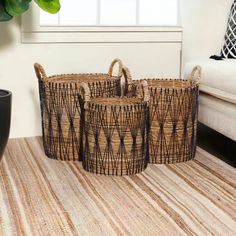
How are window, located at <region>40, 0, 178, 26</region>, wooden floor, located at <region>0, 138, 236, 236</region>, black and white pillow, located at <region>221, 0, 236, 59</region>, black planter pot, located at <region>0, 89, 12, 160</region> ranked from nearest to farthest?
1. wooden floor, located at <region>0, 138, 236, 236</region>
2. black planter pot, located at <region>0, 89, 12, 160</region>
3. black and white pillow, located at <region>221, 0, 236, 59</region>
4. window, located at <region>40, 0, 178, 26</region>

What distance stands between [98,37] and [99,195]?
1131 mm

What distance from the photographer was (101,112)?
79.4 inches

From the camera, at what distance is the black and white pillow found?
8.34ft

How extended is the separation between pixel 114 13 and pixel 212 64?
83 cm

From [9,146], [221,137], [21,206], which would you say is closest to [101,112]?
[21,206]

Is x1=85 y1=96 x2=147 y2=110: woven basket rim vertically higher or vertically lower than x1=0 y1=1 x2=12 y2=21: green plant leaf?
lower

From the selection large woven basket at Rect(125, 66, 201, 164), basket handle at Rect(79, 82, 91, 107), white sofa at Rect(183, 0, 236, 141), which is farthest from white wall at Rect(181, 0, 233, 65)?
basket handle at Rect(79, 82, 91, 107)

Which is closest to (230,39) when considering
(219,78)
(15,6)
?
(219,78)

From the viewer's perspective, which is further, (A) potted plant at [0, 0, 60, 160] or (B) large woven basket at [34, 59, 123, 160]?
(B) large woven basket at [34, 59, 123, 160]

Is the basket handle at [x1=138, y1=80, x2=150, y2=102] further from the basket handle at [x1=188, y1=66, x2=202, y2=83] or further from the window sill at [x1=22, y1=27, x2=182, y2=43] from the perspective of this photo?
the window sill at [x1=22, y1=27, x2=182, y2=43]

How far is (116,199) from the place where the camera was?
1.81 metres

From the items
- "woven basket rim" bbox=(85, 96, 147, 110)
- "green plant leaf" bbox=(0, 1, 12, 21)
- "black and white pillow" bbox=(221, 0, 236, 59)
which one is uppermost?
"green plant leaf" bbox=(0, 1, 12, 21)

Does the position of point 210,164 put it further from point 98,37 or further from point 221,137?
point 98,37

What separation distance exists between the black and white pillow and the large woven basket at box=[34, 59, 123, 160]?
0.65 meters
